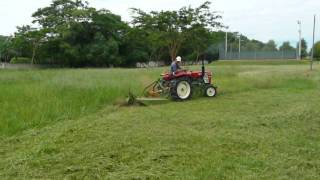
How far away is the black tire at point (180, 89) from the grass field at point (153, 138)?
52.3 inches

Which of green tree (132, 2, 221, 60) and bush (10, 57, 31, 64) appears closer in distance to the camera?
green tree (132, 2, 221, 60)

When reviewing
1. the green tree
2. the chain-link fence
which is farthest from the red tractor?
the chain-link fence

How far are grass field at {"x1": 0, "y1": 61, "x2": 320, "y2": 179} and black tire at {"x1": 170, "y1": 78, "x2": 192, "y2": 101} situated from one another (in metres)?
1.33

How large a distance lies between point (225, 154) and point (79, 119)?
4.25m

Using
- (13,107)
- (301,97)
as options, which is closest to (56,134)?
(13,107)

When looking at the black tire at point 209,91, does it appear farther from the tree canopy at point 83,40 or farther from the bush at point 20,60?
the bush at point 20,60

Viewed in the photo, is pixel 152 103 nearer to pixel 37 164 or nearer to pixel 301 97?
pixel 301 97

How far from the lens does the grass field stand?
5.84m

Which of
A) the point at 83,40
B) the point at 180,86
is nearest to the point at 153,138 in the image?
the point at 180,86

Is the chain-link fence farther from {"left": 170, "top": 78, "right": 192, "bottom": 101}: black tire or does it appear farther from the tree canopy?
{"left": 170, "top": 78, "right": 192, "bottom": 101}: black tire

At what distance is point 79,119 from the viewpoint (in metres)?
10.0

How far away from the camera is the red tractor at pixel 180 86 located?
1474cm

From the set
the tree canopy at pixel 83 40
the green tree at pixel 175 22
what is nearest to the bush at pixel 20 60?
the tree canopy at pixel 83 40

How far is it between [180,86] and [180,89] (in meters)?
0.09
